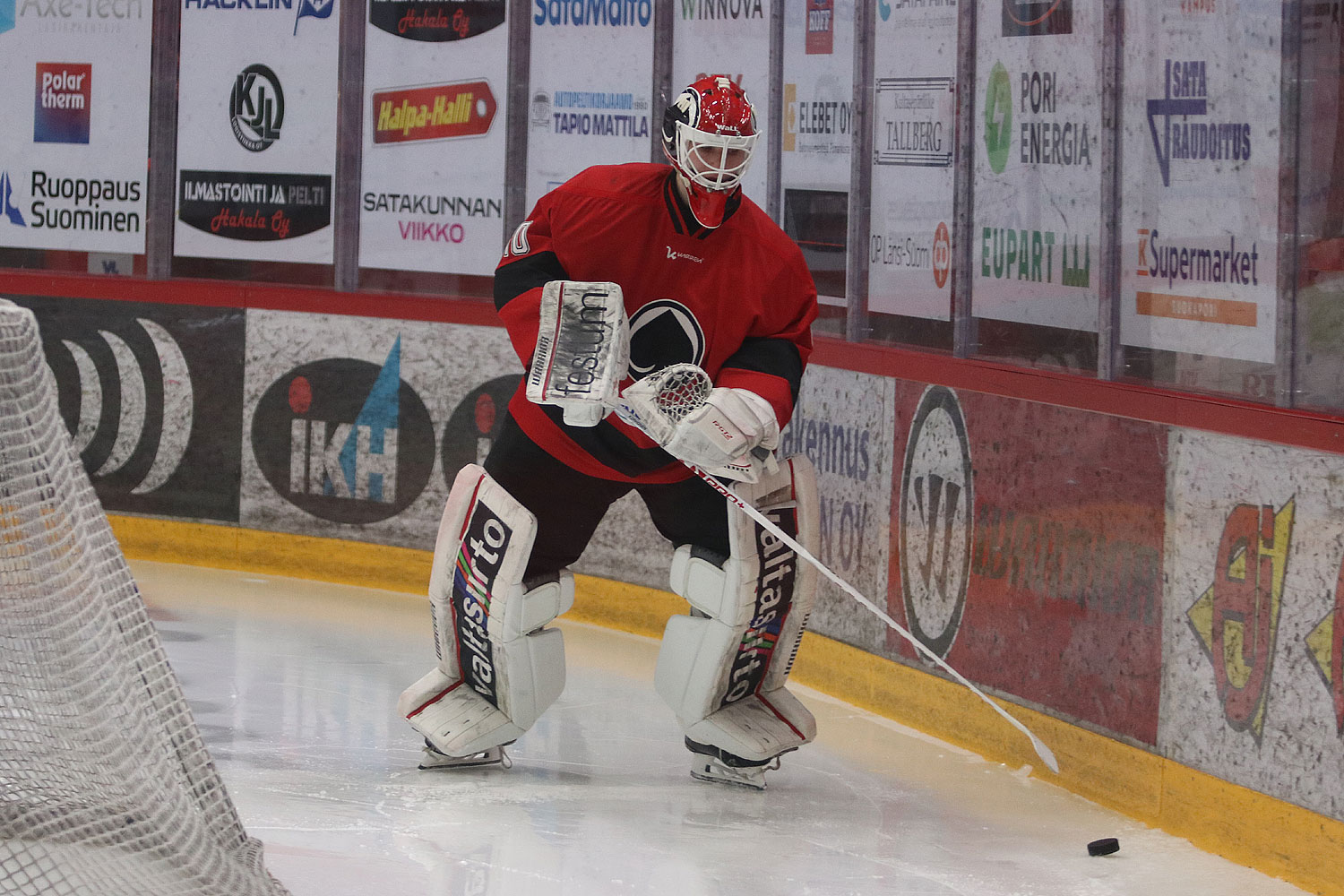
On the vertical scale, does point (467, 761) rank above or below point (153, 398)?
below

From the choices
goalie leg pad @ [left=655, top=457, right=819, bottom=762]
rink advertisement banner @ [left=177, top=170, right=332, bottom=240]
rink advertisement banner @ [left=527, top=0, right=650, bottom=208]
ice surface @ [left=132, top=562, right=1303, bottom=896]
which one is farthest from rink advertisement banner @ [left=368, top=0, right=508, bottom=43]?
goalie leg pad @ [left=655, top=457, right=819, bottom=762]

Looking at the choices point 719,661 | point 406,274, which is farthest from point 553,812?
point 406,274

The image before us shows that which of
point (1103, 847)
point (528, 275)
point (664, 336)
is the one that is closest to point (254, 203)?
point (528, 275)

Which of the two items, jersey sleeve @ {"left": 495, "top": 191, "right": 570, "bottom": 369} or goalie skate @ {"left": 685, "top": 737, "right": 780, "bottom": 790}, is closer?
jersey sleeve @ {"left": 495, "top": 191, "right": 570, "bottom": 369}

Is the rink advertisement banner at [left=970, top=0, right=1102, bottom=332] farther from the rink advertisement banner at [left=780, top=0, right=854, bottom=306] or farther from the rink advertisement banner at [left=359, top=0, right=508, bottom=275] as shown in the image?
the rink advertisement banner at [left=359, top=0, right=508, bottom=275]

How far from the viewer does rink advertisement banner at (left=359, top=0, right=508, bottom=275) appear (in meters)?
5.80

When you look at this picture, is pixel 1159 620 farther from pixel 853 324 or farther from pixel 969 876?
pixel 853 324

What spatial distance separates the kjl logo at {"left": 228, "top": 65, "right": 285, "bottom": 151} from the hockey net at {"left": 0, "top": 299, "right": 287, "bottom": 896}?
11.3 feet

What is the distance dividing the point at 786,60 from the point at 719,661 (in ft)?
6.89

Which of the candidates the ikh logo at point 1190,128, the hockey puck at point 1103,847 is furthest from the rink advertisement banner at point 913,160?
the hockey puck at point 1103,847

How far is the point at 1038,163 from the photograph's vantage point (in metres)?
4.11

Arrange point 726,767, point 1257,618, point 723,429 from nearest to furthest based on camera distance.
→ 1. point 1257,618
2. point 723,429
3. point 726,767

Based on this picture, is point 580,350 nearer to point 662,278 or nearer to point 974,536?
point 662,278

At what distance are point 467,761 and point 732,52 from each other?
2.44 m
